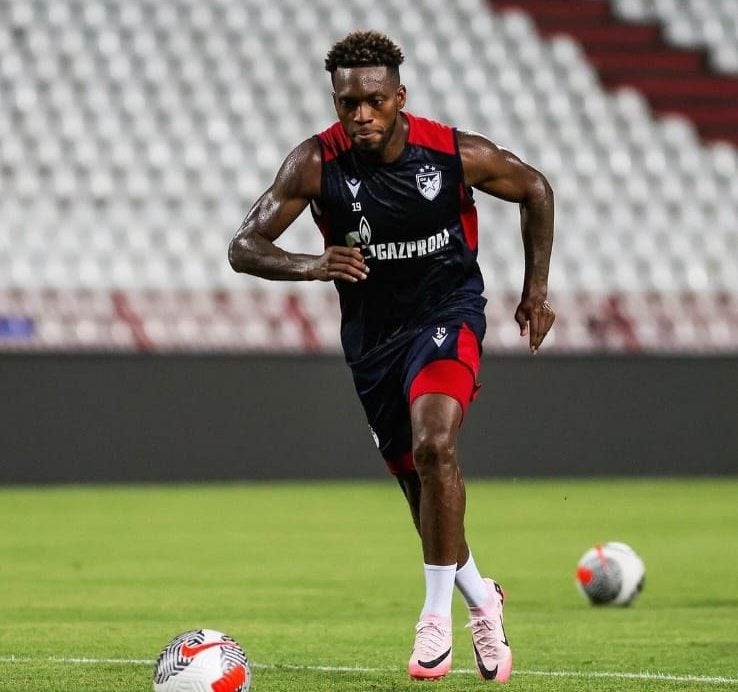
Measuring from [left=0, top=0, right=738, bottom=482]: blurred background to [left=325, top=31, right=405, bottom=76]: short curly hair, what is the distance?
10.7 m

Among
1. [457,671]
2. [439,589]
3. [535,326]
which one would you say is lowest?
[457,671]

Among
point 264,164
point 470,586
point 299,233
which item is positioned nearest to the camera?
point 470,586

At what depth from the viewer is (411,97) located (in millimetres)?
20641

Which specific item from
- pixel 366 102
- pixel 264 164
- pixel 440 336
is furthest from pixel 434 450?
pixel 264 164

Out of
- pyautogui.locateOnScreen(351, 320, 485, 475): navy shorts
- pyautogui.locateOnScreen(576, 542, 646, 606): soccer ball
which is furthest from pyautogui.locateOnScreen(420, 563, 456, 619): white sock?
pyautogui.locateOnScreen(576, 542, 646, 606): soccer ball

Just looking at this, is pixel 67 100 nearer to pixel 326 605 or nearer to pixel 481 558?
pixel 481 558

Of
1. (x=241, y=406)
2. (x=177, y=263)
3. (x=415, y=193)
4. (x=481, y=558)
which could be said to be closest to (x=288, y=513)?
(x=241, y=406)

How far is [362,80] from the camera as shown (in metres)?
5.54

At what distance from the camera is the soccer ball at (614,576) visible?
8156 millimetres

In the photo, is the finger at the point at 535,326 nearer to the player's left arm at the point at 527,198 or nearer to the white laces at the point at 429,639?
the player's left arm at the point at 527,198

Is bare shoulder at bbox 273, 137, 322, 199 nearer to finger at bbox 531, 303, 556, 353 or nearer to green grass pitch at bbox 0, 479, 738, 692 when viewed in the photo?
finger at bbox 531, 303, 556, 353

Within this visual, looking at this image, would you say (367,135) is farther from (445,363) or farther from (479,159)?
(445,363)

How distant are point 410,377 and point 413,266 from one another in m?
0.41

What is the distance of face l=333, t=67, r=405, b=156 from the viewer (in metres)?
5.54
